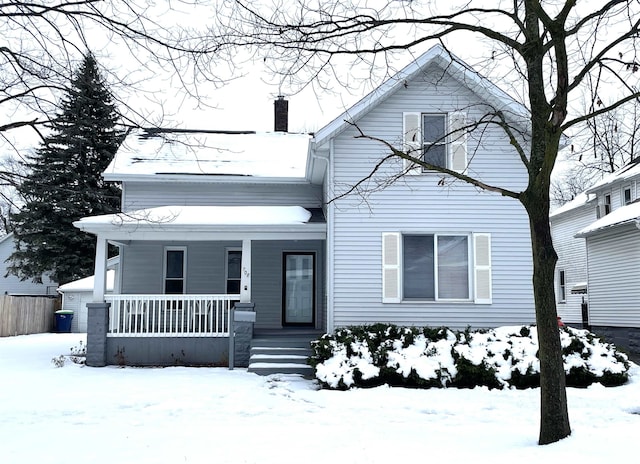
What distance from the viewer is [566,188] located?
51469 millimetres

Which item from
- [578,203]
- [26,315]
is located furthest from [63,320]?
[578,203]

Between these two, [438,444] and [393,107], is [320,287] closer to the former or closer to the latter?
[393,107]

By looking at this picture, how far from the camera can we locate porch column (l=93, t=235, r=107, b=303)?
13.8 metres

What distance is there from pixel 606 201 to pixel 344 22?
2105cm

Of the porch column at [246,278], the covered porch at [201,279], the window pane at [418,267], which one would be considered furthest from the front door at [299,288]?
the window pane at [418,267]

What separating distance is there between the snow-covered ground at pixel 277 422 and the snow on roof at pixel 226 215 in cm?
329

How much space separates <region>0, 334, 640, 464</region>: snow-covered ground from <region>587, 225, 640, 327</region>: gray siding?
7.28 metres

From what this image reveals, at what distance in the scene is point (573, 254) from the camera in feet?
97.5

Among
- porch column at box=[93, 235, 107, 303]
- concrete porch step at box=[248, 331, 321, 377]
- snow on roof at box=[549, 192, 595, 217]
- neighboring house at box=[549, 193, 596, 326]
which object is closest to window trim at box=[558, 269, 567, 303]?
neighboring house at box=[549, 193, 596, 326]

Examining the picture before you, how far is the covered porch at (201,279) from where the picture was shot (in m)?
13.7

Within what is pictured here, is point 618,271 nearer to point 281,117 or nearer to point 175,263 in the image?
point 281,117

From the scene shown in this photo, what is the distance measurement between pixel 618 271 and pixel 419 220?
921 cm

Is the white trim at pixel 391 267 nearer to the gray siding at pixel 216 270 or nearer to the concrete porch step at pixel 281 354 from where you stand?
the concrete porch step at pixel 281 354

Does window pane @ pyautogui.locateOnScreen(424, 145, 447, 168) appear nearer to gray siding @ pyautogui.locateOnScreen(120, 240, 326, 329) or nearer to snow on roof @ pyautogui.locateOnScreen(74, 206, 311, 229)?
snow on roof @ pyautogui.locateOnScreen(74, 206, 311, 229)
